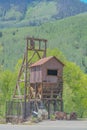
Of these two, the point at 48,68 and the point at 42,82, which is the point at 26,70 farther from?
the point at 48,68

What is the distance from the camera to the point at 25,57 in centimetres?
6469

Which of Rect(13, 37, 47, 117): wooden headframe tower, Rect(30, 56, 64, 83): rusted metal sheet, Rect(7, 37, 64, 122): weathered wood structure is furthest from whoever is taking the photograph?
Rect(13, 37, 47, 117): wooden headframe tower

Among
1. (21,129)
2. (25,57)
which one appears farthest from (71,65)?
(21,129)

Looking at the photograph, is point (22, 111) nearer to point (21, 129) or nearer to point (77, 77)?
point (77, 77)

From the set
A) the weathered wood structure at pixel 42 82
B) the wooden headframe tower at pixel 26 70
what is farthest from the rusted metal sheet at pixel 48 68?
the wooden headframe tower at pixel 26 70

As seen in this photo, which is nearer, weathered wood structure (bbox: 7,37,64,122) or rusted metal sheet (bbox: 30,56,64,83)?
rusted metal sheet (bbox: 30,56,64,83)

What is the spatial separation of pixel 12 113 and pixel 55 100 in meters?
8.41

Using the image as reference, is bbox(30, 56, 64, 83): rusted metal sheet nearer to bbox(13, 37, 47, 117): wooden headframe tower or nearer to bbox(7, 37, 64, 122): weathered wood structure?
bbox(7, 37, 64, 122): weathered wood structure

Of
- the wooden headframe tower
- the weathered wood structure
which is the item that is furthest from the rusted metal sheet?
the wooden headframe tower

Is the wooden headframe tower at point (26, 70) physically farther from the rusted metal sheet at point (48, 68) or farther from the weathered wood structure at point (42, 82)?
the rusted metal sheet at point (48, 68)

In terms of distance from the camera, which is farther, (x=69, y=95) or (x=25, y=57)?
(x=69, y=95)

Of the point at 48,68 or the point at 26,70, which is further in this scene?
the point at 26,70

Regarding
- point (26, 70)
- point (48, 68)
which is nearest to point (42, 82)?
point (48, 68)

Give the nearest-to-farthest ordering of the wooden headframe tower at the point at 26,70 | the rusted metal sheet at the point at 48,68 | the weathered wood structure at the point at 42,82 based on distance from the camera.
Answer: the rusted metal sheet at the point at 48,68, the weathered wood structure at the point at 42,82, the wooden headframe tower at the point at 26,70
